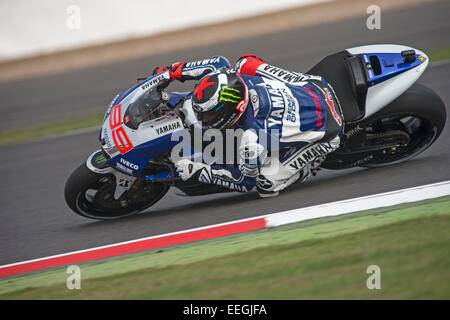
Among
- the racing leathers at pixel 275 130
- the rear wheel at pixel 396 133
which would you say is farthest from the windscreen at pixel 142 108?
the rear wheel at pixel 396 133

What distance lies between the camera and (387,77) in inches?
201

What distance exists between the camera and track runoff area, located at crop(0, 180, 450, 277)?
16.4ft

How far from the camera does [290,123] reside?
4.95 m

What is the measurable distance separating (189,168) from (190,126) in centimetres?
36

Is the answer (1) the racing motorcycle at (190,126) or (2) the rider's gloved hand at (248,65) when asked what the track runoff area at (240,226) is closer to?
(1) the racing motorcycle at (190,126)

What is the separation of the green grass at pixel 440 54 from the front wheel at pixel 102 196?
5.91 meters

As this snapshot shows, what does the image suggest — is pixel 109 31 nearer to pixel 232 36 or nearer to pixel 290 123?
pixel 232 36

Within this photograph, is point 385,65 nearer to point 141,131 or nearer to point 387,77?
point 387,77

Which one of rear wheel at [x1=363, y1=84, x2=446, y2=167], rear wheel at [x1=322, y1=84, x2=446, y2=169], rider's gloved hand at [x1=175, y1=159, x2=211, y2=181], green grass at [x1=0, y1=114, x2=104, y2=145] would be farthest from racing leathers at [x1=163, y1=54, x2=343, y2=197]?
green grass at [x1=0, y1=114, x2=104, y2=145]

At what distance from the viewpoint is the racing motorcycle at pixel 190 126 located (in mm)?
4949

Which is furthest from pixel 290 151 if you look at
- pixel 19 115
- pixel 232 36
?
pixel 232 36

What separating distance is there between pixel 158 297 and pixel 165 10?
33.3 feet

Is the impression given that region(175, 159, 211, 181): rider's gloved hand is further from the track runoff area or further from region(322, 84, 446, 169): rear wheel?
region(322, 84, 446, 169): rear wheel

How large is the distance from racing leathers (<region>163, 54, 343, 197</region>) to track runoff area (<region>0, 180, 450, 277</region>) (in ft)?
1.15
